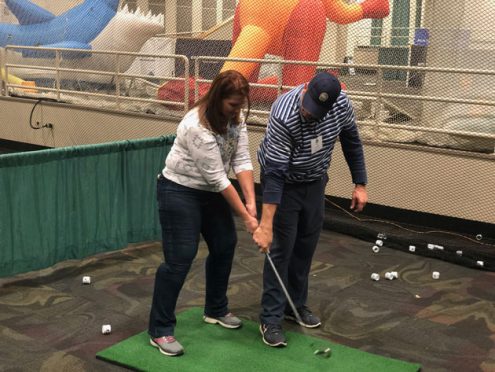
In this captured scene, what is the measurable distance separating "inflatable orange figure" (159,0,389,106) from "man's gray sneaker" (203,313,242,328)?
343cm

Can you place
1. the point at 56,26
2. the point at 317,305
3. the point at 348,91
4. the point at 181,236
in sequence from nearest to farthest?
the point at 181,236 < the point at 317,305 < the point at 348,91 < the point at 56,26

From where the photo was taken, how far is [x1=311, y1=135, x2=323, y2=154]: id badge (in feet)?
11.3

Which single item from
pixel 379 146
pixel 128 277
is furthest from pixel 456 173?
pixel 128 277

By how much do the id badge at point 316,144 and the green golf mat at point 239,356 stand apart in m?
1.06

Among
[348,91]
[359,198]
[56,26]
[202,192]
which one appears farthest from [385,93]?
[56,26]

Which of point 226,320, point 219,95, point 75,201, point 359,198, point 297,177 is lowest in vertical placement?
point 226,320

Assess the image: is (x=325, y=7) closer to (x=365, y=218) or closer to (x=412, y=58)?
(x=412, y=58)

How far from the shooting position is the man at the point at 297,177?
332 centimetres

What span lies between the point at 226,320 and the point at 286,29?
12.5 ft

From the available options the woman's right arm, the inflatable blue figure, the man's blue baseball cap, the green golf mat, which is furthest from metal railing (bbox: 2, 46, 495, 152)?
the woman's right arm

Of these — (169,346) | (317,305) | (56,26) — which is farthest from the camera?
(56,26)

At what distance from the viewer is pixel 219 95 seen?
3.20 metres

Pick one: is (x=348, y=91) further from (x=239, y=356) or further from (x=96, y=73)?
(x=96, y=73)

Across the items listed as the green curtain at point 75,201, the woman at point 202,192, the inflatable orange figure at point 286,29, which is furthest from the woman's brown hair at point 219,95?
the inflatable orange figure at point 286,29
